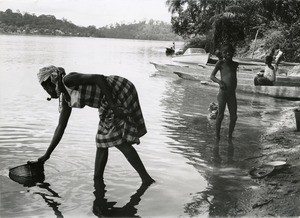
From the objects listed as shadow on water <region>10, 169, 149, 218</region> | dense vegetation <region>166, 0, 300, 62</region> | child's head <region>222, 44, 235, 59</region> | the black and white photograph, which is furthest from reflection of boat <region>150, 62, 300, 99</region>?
shadow on water <region>10, 169, 149, 218</region>

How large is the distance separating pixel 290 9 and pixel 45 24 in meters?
70.6

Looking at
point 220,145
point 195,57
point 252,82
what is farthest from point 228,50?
point 195,57

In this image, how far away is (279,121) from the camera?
355 inches

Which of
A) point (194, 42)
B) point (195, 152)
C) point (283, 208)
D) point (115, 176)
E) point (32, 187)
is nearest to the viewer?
point (283, 208)

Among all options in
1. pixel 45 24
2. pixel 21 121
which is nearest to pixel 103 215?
pixel 21 121

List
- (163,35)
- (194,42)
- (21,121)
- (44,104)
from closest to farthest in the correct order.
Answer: (21,121)
(44,104)
(194,42)
(163,35)

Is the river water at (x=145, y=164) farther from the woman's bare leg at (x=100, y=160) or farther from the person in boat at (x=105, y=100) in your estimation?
the person in boat at (x=105, y=100)

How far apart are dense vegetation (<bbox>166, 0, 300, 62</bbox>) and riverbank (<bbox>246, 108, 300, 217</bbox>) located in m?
16.0

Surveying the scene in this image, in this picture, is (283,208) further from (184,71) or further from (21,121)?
(184,71)

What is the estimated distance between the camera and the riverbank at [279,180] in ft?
12.6

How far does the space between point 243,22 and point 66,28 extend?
82.1 meters

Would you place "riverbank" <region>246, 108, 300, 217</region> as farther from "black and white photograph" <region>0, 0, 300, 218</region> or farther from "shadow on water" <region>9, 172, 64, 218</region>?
"shadow on water" <region>9, 172, 64, 218</region>

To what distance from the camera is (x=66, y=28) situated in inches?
4195

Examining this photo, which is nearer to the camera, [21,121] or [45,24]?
[21,121]
